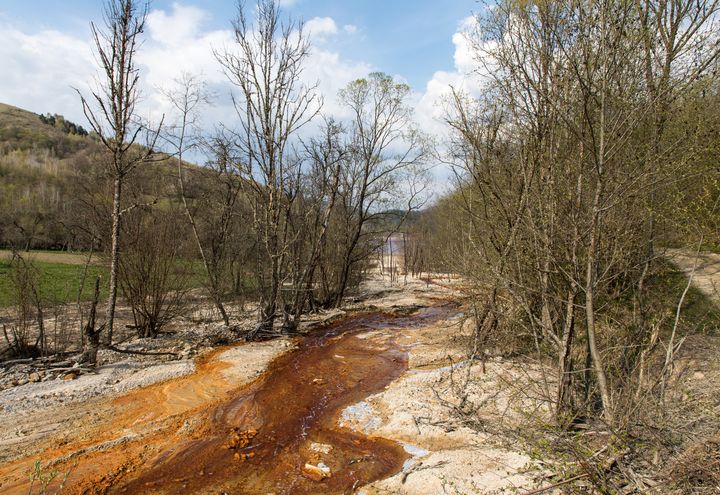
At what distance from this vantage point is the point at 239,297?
17500mm

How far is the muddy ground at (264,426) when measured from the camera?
16.0 feet

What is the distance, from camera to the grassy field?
394 inches

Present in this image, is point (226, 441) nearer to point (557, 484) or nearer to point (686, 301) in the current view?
point (557, 484)

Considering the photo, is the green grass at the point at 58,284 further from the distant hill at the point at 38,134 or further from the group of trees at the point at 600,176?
the distant hill at the point at 38,134

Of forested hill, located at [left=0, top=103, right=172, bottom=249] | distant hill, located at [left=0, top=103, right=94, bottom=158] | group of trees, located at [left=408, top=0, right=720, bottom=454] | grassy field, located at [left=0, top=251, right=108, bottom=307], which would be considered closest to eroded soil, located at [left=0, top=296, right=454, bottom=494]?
group of trees, located at [left=408, top=0, right=720, bottom=454]

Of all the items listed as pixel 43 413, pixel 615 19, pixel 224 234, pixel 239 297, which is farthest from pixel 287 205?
pixel 615 19

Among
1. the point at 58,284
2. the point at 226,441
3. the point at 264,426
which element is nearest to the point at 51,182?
the point at 58,284

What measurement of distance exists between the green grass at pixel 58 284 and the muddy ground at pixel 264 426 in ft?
8.97

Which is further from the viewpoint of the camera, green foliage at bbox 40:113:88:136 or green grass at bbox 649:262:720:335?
green foliage at bbox 40:113:88:136

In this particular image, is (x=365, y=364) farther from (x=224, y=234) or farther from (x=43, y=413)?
(x=224, y=234)

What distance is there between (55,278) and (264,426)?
13.7 m

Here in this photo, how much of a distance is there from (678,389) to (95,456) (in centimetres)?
756

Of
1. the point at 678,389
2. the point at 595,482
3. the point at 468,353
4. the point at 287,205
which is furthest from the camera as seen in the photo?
the point at 287,205

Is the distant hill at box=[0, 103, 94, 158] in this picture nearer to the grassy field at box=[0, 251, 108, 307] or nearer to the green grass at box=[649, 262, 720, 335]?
the grassy field at box=[0, 251, 108, 307]
